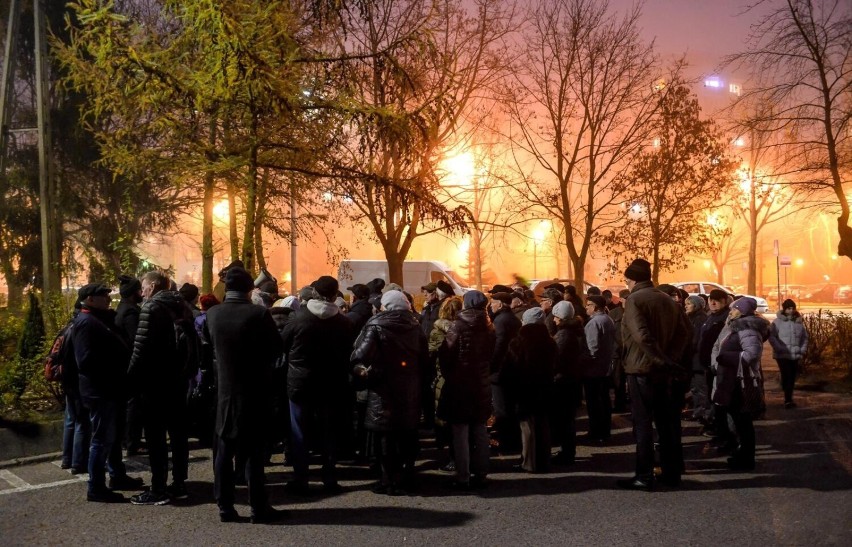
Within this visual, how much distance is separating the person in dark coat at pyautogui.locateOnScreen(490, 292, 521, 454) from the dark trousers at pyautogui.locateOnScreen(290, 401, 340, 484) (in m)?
1.74

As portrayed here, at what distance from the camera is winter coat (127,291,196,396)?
22.9 ft

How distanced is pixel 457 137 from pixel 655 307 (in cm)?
1896

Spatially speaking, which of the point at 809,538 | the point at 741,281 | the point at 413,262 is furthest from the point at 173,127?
the point at 741,281

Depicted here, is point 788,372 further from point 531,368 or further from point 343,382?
point 343,382

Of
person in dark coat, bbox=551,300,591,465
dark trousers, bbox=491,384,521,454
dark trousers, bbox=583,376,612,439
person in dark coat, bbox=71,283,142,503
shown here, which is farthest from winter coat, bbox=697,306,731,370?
person in dark coat, bbox=71,283,142,503

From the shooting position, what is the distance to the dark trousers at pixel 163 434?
23.2 feet

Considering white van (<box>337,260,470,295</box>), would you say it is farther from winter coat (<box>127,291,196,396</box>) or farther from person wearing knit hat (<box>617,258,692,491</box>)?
winter coat (<box>127,291,196,396</box>)

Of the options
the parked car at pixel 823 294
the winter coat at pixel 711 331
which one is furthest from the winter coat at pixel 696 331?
the parked car at pixel 823 294

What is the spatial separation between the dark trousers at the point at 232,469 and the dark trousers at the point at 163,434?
819 mm

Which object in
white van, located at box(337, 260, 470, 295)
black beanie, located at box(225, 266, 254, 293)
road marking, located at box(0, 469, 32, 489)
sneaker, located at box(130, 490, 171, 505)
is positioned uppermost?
white van, located at box(337, 260, 470, 295)

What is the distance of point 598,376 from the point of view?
33.7 ft

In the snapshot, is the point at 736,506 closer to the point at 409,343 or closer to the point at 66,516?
the point at 409,343

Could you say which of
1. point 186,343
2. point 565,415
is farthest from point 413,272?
point 186,343

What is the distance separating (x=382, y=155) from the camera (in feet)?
42.8
